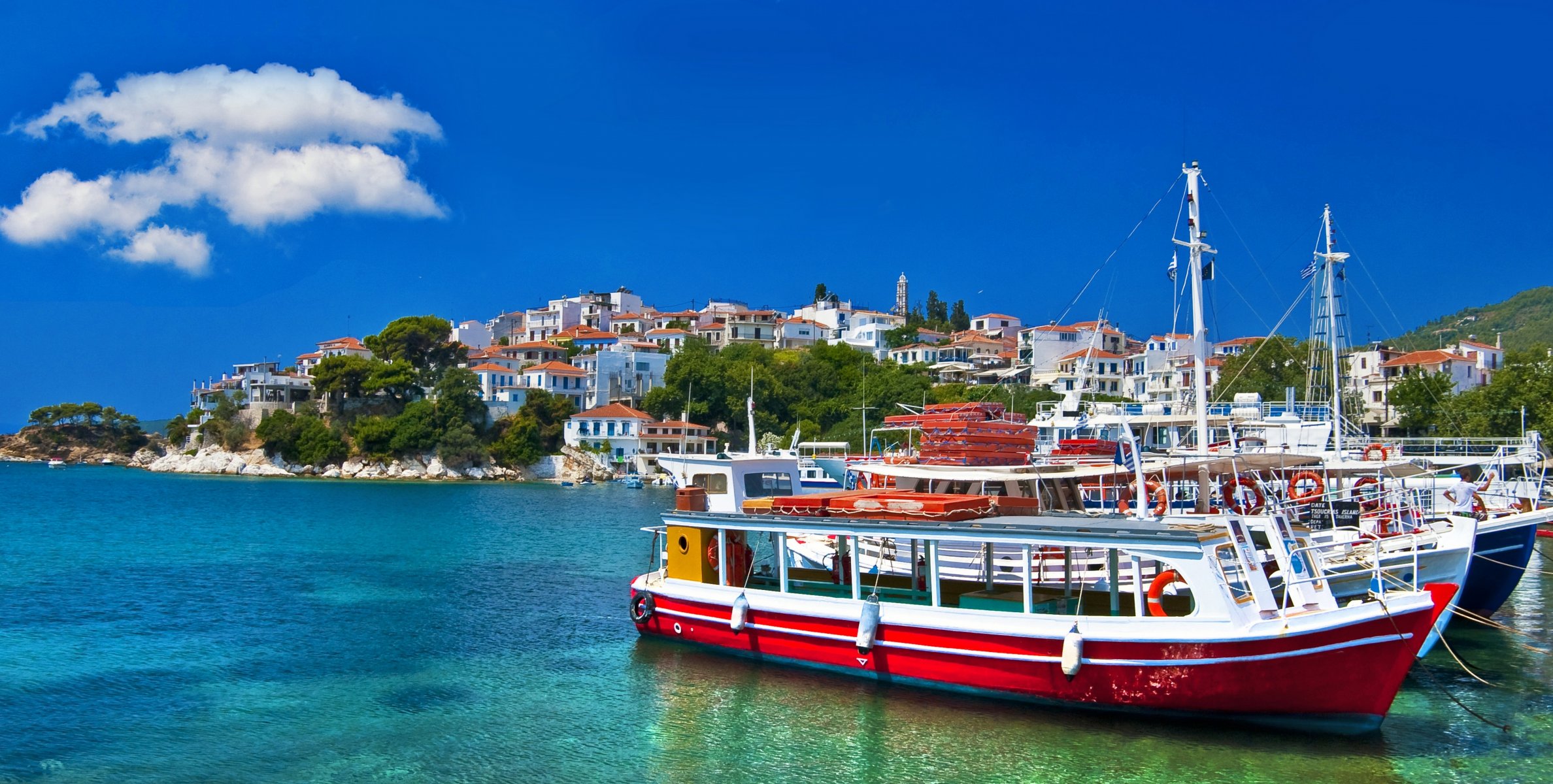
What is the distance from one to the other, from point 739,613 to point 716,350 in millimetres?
84619

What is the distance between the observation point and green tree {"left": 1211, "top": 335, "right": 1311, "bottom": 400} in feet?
213

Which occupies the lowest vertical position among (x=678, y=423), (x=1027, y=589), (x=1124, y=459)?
(x=1027, y=589)

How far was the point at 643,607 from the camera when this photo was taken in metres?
19.1

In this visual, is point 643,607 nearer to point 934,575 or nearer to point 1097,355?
point 934,575

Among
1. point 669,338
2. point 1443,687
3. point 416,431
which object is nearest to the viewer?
point 1443,687

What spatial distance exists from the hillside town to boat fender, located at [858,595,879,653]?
41.4 metres

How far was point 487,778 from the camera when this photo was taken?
12352 millimetres

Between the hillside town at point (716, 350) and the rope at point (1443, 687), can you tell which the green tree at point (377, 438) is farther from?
the rope at point (1443, 687)

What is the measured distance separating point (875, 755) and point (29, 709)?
12537 mm

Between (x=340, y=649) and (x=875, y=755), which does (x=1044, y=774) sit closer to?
(x=875, y=755)

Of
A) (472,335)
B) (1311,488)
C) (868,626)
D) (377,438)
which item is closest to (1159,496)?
(1311,488)

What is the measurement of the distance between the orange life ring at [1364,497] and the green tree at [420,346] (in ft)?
243

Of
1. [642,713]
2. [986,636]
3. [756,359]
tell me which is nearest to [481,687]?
[642,713]

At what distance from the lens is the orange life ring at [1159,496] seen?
18.0 metres
